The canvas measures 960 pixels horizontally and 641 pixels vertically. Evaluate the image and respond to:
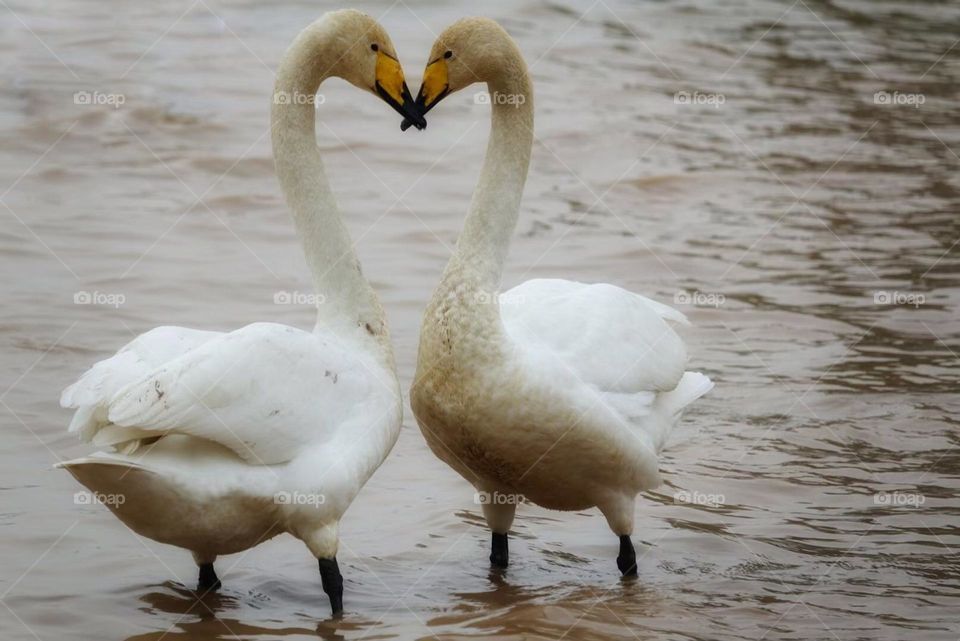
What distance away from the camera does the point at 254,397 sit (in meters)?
5.71

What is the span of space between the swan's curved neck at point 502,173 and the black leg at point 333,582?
1.43 meters

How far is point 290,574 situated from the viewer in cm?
677

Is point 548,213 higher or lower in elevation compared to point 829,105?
lower

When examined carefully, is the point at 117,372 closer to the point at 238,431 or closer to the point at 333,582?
the point at 238,431

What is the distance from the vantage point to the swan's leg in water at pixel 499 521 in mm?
6973

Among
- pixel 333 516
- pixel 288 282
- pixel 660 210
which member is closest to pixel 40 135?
pixel 288 282

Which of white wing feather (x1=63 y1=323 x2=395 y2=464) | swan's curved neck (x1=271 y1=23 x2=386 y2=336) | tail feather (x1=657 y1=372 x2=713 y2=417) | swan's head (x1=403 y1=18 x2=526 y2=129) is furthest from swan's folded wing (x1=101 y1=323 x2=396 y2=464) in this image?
tail feather (x1=657 y1=372 x2=713 y2=417)

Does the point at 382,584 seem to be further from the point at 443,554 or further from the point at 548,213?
the point at 548,213

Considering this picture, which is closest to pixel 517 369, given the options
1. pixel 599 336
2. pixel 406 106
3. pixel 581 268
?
pixel 599 336

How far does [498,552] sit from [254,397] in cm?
180

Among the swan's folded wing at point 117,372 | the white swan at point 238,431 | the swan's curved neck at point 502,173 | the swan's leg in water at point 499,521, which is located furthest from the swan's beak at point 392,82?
the swan's leg in water at point 499,521

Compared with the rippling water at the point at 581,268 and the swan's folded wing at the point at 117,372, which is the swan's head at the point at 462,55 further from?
the rippling water at the point at 581,268

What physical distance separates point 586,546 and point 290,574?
1.47 metres

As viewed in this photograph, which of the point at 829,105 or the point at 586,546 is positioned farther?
the point at 829,105
